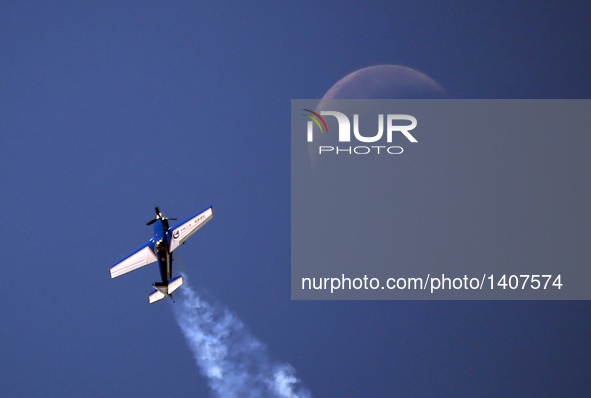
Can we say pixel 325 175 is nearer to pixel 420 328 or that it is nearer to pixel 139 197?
pixel 420 328

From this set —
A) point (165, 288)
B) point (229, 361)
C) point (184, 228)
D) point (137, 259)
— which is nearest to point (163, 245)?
point (184, 228)

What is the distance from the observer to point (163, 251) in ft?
132

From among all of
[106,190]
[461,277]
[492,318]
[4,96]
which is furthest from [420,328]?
[4,96]

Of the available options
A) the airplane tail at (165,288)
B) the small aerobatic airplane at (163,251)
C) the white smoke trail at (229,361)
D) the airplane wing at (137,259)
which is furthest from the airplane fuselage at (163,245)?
the white smoke trail at (229,361)

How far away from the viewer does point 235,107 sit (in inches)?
4048

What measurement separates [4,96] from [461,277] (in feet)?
309

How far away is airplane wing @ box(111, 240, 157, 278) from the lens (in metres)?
40.9

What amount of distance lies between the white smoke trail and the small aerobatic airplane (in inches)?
397

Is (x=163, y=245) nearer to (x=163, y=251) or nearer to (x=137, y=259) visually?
(x=163, y=251)

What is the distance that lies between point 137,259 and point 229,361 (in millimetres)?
13142

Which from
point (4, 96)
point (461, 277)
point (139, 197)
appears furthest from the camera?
point (4, 96)

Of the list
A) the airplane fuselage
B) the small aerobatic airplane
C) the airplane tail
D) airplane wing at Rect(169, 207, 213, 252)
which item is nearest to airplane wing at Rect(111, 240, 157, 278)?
the small aerobatic airplane

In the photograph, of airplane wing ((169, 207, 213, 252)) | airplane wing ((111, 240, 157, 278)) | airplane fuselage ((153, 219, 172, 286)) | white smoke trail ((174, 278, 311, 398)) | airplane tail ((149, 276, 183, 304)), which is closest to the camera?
airplane fuselage ((153, 219, 172, 286))

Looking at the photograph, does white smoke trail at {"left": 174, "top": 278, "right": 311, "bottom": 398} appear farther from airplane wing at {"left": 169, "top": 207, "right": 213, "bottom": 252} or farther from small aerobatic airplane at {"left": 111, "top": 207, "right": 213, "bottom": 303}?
airplane wing at {"left": 169, "top": 207, "right": 213, "bottom": 252}
